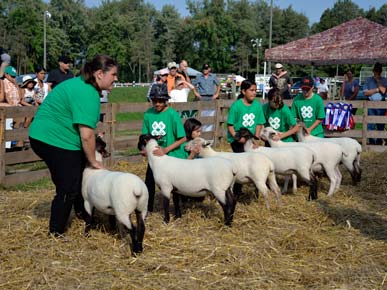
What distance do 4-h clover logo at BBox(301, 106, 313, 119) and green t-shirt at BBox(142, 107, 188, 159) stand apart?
325cm

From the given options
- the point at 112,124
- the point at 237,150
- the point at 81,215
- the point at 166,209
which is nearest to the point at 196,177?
the point at 166,209

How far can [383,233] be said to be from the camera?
20.7 ft

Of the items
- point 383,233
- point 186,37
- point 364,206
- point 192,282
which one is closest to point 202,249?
point 192,282

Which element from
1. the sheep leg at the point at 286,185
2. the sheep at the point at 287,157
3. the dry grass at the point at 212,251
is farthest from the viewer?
the sheep leg at the point at 286,185

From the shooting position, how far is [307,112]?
9.30 metres

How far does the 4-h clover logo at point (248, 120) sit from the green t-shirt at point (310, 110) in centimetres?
173

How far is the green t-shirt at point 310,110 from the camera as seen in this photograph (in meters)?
9.20

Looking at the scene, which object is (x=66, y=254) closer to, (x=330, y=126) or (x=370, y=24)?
(x=330, y=126)

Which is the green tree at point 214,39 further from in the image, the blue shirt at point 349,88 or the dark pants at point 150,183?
the dark pants at point 150,183

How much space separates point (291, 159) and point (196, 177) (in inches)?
82.8

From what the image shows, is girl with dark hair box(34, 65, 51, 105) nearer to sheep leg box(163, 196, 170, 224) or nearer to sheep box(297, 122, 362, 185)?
sheep box(297, 122, 362, 185)

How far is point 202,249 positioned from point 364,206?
11.1ft

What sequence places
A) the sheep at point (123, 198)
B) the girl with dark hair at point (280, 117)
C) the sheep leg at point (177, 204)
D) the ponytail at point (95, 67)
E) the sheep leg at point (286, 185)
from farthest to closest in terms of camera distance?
the girl with dark hair at point (280, 117)
the sheep leg at point (286, 185)
the sheep leg at point (177, 204)
the ponytail at point (95, 67)
the sheep at point (123, 198)

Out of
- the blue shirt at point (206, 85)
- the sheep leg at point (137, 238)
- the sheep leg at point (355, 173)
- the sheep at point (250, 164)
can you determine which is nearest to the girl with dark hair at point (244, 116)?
the sheep at point (250, 164)
